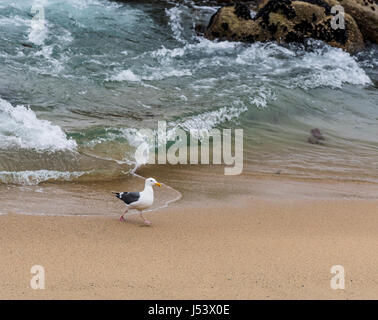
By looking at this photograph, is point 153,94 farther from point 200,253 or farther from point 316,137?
point 200,253

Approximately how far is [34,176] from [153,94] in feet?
13.3

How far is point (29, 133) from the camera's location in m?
7.72

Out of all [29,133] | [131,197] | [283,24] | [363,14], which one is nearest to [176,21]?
[283,24]

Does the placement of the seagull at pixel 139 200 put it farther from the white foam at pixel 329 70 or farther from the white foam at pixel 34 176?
the white foam at pixel 329 70

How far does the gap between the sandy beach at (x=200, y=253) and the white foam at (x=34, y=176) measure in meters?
1.24

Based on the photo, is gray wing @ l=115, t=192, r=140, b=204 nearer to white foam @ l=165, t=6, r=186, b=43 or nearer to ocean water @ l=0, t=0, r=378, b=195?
ocean water @ l=0, t=0, r=378, b=195

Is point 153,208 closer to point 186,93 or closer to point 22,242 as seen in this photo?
point 22,242

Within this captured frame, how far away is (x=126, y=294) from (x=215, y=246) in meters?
1.34

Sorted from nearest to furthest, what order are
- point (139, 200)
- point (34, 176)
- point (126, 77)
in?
point (139, 200) < point (34, 176) < point (126, 77)

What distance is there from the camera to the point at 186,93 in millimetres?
10453

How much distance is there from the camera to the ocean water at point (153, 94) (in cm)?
766

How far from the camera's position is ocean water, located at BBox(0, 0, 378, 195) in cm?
766

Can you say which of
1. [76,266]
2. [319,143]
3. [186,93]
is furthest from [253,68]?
[76,266]

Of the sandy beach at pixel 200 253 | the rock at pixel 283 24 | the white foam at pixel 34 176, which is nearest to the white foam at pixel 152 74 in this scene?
the rock at pixel 283 24
